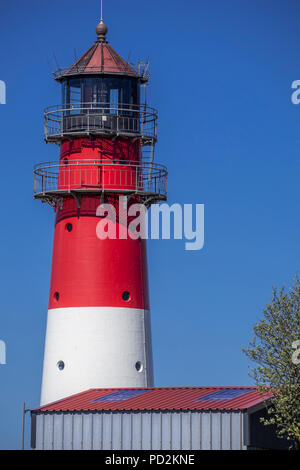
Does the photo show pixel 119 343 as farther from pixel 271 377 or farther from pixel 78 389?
pixel 271 377

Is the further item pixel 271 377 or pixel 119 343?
pixel 119 343

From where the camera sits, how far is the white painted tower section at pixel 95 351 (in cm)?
7819

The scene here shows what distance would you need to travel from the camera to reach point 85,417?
72.8 metres

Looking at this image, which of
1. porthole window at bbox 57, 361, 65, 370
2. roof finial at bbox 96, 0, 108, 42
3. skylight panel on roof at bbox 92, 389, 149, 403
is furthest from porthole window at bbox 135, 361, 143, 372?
roof finial at bbox 96, 0, 108, 42

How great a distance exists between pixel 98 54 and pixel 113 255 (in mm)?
8940

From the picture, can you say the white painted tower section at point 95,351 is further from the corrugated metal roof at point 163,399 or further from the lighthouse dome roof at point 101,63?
the lighthouse dome roof at point 101,63

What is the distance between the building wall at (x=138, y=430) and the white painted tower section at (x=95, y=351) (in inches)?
188

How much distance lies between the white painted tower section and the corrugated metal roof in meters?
1.63

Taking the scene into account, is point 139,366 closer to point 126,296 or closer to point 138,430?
point 126,296

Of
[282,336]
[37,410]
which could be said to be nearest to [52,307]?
[37,410]

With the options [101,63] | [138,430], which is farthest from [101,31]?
[138,430]

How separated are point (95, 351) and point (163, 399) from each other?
6.12 metres

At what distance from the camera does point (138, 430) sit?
71.4 meters
